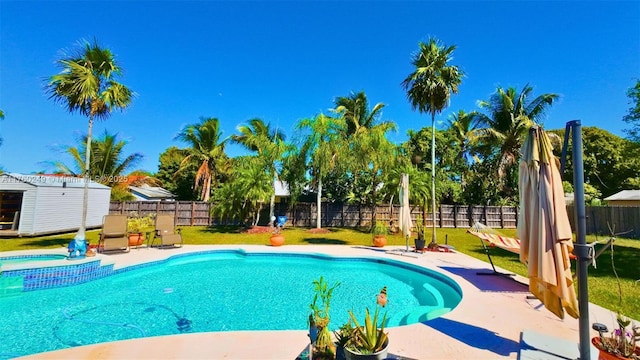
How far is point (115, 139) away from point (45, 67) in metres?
13.4

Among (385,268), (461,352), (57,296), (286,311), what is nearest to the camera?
(461,352)

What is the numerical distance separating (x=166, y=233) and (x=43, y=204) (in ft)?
26.1

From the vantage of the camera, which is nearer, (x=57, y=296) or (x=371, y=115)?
(x=57, y=296)

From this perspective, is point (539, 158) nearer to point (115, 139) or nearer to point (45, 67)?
point (45, 67)

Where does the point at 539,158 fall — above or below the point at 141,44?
below

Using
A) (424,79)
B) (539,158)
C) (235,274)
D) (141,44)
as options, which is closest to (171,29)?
(141,44)

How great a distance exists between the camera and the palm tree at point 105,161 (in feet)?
65.8

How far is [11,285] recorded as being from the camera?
6.35 meters

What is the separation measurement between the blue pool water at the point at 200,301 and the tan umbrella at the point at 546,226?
2.30m

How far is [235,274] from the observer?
825cm

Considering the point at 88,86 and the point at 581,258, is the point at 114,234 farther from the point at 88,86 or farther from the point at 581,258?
the point at 581,258

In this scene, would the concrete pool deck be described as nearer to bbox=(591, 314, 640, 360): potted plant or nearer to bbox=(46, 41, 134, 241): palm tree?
bbox=(591, 314, 640, 360): potted plant

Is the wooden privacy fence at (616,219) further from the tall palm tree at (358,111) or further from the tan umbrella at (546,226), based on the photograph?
the tan umbrella at (546,226)

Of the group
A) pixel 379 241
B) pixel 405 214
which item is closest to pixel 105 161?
pixel 379 241
